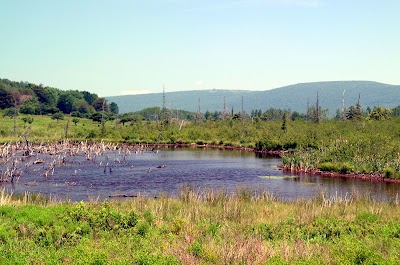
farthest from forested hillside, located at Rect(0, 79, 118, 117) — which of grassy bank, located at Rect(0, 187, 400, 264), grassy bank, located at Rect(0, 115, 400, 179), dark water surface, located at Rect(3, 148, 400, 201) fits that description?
grassy bank, located at Rect(0, 187, 400, 264)

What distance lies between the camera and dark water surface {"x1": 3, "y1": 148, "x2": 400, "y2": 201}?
39.3 metres

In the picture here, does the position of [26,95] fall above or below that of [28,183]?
above

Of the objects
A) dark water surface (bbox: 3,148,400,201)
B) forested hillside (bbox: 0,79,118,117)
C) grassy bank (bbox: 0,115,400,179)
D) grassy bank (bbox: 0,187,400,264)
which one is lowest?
dark water surface (bbox: 3,148,400,201)

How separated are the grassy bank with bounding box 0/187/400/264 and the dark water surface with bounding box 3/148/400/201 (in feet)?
27.4

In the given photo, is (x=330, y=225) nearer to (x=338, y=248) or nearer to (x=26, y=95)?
(x=338, y=248)

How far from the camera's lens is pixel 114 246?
17.0 m

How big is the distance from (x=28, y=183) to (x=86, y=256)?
3087 centimetres

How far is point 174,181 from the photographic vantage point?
4747 centimetres

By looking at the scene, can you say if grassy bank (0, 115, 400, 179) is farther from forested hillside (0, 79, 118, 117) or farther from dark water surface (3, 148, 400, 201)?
forested hillside (0, 79, 118, 117)

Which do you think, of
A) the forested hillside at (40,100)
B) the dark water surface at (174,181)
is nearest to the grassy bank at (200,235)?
the dark water surface at (174,181)

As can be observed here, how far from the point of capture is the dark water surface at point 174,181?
39.3m

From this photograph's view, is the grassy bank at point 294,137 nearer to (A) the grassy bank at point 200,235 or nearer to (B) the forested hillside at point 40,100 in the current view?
(B) the forested hillside at point 40,100

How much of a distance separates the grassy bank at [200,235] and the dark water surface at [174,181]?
8338 mm

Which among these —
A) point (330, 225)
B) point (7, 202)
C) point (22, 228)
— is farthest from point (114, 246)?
point (7, 202)
